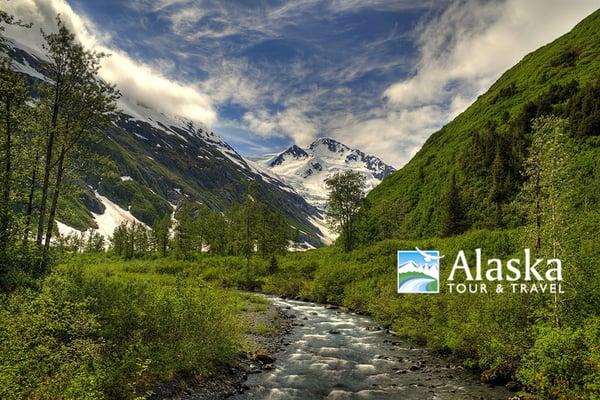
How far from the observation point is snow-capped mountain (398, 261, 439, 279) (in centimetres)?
4386

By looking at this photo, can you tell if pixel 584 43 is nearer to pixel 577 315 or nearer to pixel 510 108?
pixel 510 108

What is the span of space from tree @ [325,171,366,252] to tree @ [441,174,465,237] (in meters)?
17.3

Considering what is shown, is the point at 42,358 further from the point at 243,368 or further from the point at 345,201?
the point at 345,201

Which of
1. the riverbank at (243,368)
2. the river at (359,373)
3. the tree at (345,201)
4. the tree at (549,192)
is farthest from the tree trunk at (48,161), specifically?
the tree at (345,201)

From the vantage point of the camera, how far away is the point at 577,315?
19.5m

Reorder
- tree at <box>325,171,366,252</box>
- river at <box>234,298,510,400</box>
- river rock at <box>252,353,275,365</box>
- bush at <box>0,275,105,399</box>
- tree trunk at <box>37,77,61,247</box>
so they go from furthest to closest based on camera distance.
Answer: tree at <box>325,171,366,252</box>, river rock at <box>252,353,275,365</box>, tree trunk at <box>37,77,61,247</box>, river at <box>234,298,510,400</box>, bush at <box>0,275,105,399</box>

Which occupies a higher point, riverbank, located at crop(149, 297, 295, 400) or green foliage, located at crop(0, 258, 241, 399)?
green foliage, located at crop(0, 258, 241, 399)

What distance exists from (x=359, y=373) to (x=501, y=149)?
71.1 m

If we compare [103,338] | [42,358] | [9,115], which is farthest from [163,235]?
[42,358]

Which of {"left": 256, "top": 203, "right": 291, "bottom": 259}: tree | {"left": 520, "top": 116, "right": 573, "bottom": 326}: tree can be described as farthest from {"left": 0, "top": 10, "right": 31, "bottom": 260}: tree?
{"left": 256, "top": 203, "right": 291, "bottom": 259}: tree

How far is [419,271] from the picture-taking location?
4691cm

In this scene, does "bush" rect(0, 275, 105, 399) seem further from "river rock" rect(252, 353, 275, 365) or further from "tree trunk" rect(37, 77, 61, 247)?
"river rock" rect(252, 353, 275, 365)

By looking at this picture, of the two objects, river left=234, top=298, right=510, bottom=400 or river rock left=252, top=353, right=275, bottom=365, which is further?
river rock left=252, top=353, right=275, bottom=365

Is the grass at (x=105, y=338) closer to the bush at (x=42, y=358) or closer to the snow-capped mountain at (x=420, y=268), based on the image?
the bush at (x=42, y=358)
